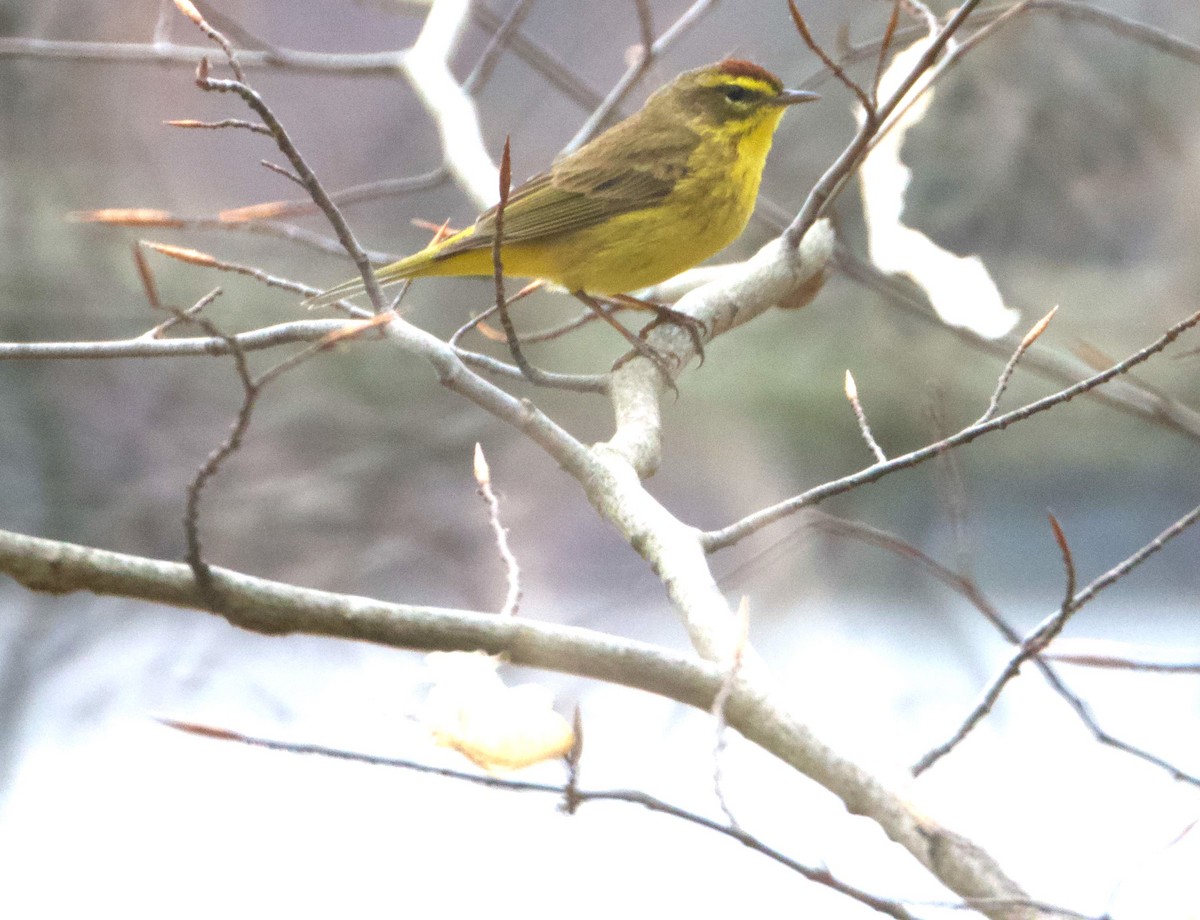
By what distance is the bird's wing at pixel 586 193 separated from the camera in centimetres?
190

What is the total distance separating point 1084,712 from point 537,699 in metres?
0.52

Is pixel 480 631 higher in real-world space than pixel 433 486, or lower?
higher

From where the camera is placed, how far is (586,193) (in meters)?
1.94

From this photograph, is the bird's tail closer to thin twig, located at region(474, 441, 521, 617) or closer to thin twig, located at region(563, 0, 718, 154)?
thin twig, located at region(474, 441, 521, 617)

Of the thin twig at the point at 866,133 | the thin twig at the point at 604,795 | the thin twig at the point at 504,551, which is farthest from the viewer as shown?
the thin twig at the point at 866,133

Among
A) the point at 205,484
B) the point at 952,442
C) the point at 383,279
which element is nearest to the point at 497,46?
the point at 383,279

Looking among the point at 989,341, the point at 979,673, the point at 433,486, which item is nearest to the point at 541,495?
the point at 433,486

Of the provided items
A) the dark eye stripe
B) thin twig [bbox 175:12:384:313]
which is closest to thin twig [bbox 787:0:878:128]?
thin twig [bbox 175:12:384:313]

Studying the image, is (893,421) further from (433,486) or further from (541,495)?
(433,486)

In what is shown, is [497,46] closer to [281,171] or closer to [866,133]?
[866,133]

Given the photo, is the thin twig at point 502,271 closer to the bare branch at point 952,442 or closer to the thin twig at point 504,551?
the thin twig at point 504,551

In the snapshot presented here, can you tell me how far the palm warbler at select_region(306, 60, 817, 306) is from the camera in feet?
6.21

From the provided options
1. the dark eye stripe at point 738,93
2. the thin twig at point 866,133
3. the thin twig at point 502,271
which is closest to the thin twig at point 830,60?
the thin twig at point 866,133

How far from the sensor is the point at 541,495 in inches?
144
